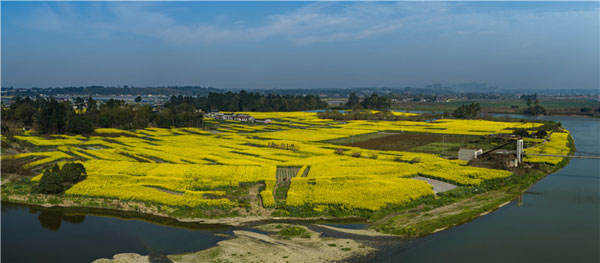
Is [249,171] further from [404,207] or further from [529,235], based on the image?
[529,235]

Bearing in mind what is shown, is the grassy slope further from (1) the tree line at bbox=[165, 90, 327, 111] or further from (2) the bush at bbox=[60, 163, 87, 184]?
(1) the tree line at bbox=[165, 90, 327, 111]

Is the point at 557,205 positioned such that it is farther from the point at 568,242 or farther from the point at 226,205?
the point at 226,205

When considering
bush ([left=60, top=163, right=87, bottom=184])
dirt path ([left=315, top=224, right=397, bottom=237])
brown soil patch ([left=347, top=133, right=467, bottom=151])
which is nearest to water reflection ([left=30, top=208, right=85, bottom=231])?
bush ([left=60, top=163, right=87, bottom=184])

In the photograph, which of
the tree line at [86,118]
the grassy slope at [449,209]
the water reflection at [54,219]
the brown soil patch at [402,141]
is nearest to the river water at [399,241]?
the water reflection at [54,219]

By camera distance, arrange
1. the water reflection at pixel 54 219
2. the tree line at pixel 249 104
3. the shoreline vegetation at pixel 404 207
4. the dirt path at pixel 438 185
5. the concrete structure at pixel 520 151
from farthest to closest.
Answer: the tree line at pixel 249 104 → the concrete structure at pixel 520 151 → the dirt path at pixel 438 185 → the water reflection at pixel 54 219 → the shoreline vegetation at pixel 404 207

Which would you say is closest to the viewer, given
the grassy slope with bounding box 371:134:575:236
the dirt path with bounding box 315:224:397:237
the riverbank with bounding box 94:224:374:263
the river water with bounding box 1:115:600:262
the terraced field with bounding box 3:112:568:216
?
the riverbank with bounding box 94:224:374:263

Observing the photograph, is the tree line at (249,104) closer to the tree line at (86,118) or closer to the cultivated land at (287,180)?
the tree line at (86,118)

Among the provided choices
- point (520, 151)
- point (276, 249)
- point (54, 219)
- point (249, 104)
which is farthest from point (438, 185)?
point (249, 104)
